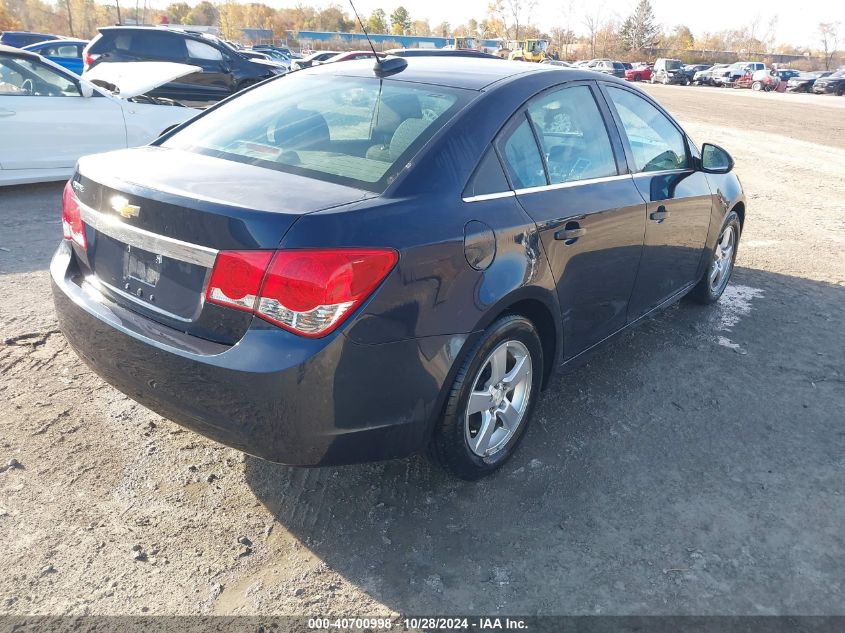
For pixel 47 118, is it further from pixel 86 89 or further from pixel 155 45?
pixel 155 45

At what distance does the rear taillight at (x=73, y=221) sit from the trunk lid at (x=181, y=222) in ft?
0.22

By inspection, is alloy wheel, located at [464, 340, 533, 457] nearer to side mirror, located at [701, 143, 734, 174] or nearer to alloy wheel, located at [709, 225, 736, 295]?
side mirror, located at [701, 143, 734, 174]

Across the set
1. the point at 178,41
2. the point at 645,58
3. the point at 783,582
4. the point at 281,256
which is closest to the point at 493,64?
the point at 281,256

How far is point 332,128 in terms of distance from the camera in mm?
3000

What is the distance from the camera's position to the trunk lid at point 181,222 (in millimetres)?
2230

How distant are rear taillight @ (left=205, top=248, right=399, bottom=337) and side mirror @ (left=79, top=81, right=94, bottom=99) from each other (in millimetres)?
6485

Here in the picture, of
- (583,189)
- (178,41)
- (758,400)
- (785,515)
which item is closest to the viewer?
(785,515)

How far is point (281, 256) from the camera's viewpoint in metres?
2.14

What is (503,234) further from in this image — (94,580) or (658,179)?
(94,580)

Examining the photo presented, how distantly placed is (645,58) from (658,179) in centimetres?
8983

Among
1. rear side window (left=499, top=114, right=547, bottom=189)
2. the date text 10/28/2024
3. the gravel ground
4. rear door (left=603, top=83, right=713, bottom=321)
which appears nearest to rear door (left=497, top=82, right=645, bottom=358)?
rear side window (left=499, top=114, right=547, bottom=189)

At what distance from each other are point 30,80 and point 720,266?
7053mm

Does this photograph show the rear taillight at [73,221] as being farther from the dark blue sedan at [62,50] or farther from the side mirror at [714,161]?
the dark blue sedan at [62,50]

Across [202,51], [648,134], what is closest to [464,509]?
[648,134]
